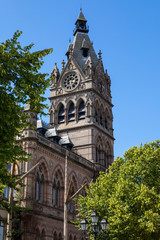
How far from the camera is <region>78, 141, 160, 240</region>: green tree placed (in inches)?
1025

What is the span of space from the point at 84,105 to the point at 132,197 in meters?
26.3

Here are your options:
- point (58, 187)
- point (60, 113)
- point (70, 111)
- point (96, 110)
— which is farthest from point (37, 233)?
point (96, 110)

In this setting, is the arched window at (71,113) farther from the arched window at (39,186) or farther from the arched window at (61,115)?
the arched window at (39,186)

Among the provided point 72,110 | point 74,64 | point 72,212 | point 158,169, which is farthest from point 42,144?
point 74,64

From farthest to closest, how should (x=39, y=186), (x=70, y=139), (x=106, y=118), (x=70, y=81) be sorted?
(x=106, y=118) < (x=70, y=81) < (x=70, y=139) < (x=39, y=186)

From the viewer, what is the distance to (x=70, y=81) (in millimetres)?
53781

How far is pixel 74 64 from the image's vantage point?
54.2 metres

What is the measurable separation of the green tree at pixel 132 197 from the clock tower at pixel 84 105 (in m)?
17.4

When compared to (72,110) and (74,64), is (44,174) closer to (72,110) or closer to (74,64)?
(72,110)

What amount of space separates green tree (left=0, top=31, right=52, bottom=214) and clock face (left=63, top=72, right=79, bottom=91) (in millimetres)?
34426

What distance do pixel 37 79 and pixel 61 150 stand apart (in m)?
23.1

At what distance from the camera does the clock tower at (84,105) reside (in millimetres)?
49781

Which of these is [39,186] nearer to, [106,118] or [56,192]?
[56,192]

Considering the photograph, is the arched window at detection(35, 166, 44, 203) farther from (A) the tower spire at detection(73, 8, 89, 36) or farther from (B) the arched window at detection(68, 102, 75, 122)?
(A) the tower spire at detection(73, 8, 89, 36)
